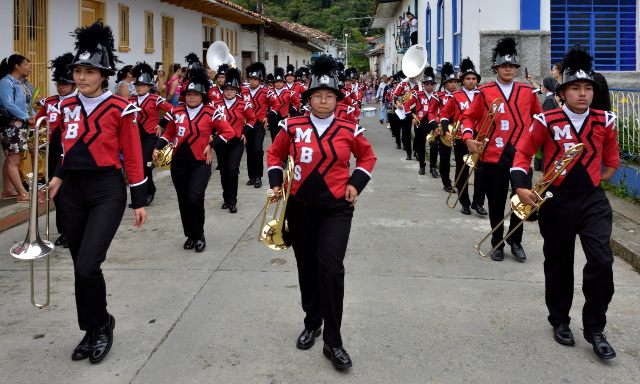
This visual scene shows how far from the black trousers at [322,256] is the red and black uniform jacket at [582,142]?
137 centimetres

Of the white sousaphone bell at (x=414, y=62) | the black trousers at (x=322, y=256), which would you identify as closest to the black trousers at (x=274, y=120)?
the white sousaphone bell at (x=414, y=62)

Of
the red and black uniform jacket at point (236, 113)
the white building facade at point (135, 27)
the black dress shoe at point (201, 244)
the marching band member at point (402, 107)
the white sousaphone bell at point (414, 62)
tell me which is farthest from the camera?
the white sousaphone bell at point (414, 62)

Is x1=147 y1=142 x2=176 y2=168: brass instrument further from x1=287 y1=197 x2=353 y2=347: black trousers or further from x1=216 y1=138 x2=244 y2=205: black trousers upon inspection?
x1=287 y1=197 x2=353 y2=347: black trousers

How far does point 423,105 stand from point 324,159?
844 cm

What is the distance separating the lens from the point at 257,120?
39.0ft

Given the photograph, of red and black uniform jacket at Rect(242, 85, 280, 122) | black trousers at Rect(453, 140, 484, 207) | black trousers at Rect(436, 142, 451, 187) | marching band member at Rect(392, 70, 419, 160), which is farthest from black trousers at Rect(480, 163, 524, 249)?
marching band member at Rect(392, 70, 419, 160)

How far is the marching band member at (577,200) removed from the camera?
4.50 metres

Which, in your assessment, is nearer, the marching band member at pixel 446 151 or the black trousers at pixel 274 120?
the marching band member at pixel 446 151

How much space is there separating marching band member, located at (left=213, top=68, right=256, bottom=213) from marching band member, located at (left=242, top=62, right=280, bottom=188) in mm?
1337

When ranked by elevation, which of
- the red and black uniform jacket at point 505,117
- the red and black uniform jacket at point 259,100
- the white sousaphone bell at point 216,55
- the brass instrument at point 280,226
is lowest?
the brass instrument at point 280,226

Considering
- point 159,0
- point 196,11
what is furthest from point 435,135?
point 196,11

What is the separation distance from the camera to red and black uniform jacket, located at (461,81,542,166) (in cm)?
700

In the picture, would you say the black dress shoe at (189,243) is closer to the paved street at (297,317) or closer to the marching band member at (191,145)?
the marching band member at (191,145)

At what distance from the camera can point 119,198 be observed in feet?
14.9
